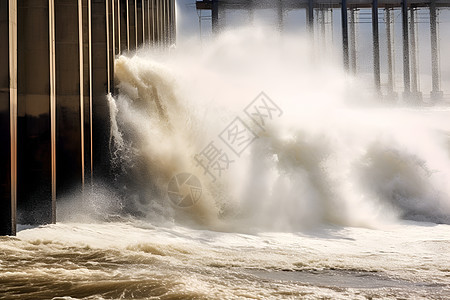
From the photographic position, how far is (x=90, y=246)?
683 centimetres

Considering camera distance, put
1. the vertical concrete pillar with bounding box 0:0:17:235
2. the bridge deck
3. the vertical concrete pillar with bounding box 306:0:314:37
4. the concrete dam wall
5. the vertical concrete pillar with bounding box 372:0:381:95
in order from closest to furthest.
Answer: the vertical concrete pillar with bounding box 0:0:17:235 → the concrete dam wall → the vertical concrete pillar with bounding box 306:0:314:37 → the bridge deck → the vertical concrete pillar with bounding box 372:0:381:95

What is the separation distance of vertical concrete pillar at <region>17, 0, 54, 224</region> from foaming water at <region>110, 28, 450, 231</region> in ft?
8.04

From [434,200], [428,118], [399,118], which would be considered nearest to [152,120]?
[434,200]

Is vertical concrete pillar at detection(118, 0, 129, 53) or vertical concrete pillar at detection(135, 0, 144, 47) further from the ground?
vertical concrete pillar at detection(135, 0, 144, 47)

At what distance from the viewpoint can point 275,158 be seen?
12.6m

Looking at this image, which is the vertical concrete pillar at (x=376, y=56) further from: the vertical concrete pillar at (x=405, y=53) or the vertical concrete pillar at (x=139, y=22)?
the vertical concrete pillar at (x=139, y=22)

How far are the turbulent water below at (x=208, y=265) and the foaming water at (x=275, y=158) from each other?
5.88 ft

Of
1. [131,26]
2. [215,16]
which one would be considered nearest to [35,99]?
[131,26]

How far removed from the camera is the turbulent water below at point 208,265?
15.8 feet

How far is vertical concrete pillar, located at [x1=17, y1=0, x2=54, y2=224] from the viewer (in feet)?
28.5

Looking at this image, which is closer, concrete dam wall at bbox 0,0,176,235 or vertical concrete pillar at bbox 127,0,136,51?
concrete dam wall at bbox 0,0,176,235

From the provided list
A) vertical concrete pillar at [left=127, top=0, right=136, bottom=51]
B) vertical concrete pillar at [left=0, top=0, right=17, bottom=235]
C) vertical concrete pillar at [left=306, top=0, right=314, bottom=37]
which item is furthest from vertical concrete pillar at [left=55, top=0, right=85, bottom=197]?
vertical concrete pillar at [left=306, top=0, right=314, bottom=37]

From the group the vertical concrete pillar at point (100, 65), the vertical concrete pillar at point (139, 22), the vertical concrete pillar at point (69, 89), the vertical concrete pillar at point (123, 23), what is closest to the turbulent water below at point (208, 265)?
the vertical concrete pillar at point (69, 89)

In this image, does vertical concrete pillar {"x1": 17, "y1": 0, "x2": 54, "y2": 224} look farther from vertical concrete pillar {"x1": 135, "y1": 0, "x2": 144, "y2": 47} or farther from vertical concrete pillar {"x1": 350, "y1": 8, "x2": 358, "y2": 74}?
vertical concrete pillar {"x1": 350, "y1": 8, "x2": 358, "y2": 74}
